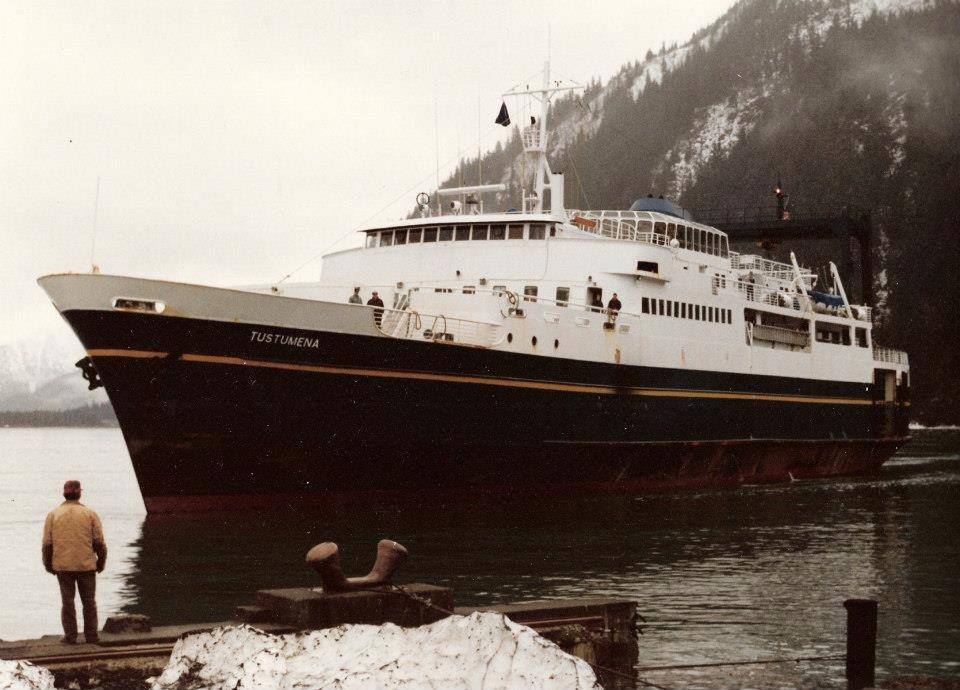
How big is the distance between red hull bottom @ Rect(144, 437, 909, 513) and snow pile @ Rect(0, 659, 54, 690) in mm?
12897

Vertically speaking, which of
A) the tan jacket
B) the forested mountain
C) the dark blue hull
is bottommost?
the tan jacket

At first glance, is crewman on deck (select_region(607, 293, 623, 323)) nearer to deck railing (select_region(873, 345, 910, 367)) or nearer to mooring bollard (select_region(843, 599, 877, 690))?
deck railing (select_region(873, 345, 910, 367))

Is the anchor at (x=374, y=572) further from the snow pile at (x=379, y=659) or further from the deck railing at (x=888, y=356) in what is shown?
the deck railing at (x=888, y=356)

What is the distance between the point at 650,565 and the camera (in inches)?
703

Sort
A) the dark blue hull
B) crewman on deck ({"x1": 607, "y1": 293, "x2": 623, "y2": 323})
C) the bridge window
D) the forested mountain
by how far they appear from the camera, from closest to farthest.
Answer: the dark blue hull, crewman on deck ({"x1": 607, "y1": 293, "x2": 623, "y2": 323}), the bridge window, the forested mountain

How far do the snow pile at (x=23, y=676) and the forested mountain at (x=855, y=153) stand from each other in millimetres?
118936

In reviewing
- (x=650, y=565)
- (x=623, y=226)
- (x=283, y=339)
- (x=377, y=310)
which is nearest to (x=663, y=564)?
(x=650, y=565)

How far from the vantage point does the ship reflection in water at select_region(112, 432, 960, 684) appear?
12.6 m

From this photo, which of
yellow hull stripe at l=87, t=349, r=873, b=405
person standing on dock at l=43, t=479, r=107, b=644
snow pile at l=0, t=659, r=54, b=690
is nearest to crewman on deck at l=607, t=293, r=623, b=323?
yellow hull stripe at l=87, t=349, r=873, b=405

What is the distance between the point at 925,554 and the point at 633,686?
37.7ft

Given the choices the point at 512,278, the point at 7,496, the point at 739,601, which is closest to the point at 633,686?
the point at 739,601

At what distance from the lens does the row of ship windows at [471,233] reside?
2884 cm

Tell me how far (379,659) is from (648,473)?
1994 cm

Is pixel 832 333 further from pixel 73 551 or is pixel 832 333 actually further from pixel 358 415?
pixel 73 551
